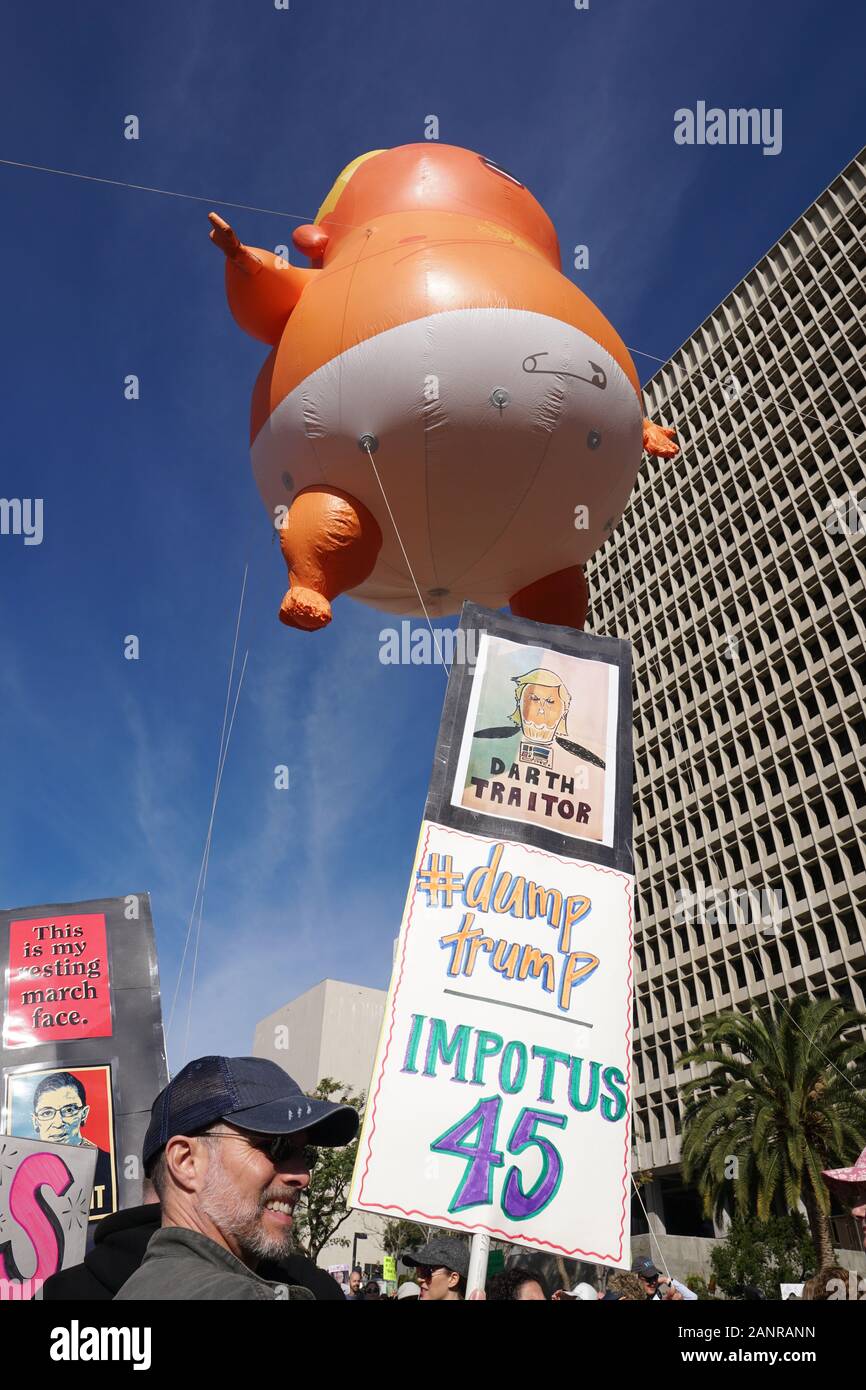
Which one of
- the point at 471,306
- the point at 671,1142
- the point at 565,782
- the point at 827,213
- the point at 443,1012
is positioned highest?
the point at 827,213

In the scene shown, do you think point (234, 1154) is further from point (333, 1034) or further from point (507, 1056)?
point (333, 1034)

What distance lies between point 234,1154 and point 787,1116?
24.0 meters

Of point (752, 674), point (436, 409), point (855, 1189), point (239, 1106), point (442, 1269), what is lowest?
point (442, 1269)

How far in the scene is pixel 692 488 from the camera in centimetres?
5522

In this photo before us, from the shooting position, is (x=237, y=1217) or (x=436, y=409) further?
(x=436, y=409)

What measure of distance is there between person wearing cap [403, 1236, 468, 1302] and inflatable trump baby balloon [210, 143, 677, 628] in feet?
14.3

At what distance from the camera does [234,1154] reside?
7.52ft

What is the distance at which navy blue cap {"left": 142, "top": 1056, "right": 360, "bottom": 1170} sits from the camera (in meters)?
2.30

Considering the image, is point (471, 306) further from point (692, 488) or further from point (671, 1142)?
point (692, 488)

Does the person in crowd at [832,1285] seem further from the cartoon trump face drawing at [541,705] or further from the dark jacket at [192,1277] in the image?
the dark jacket at [192,1277]

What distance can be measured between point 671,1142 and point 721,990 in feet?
24.7

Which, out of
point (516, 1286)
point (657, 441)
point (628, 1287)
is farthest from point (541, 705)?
point (628, 1287)

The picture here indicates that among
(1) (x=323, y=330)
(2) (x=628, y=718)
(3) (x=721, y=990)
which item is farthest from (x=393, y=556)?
(3) (x=721, y=990)

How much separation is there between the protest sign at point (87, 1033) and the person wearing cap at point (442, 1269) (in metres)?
1.88
